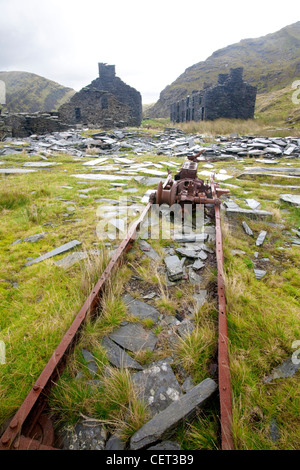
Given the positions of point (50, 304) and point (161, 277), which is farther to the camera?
point (161, 277)

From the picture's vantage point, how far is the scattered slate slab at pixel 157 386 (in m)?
1.29

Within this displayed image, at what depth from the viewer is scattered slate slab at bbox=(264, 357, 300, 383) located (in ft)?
4.64

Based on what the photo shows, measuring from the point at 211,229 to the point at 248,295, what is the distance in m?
1.59

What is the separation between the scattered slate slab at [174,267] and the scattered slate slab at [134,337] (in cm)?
70

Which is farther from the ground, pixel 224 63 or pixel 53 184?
pixel 224 63

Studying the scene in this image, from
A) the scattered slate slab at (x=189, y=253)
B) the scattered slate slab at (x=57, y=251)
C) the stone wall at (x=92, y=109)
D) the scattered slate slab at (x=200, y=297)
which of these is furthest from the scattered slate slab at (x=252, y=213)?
the stone wall at (x=92, y=109)

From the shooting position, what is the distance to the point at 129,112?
25.5m

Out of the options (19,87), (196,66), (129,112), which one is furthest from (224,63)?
(129,112)

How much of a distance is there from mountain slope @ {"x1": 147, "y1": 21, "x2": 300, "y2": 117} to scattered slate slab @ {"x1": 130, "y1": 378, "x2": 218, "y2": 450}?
62333 mm

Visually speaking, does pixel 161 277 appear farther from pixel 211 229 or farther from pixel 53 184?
pixel 53 184

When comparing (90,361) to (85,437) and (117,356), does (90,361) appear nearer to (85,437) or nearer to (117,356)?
(117,356)

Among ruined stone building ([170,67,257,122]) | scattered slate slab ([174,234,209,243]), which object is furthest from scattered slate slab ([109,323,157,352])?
ruined stone building ([170,67,257,122])
